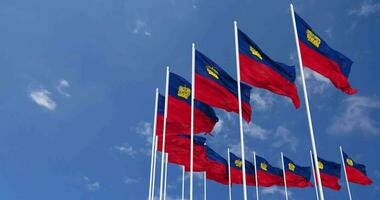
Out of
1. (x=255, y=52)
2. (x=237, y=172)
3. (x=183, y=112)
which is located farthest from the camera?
(x=237, y=172)

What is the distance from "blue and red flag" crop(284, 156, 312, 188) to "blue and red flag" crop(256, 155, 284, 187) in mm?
765

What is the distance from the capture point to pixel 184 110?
785 inches

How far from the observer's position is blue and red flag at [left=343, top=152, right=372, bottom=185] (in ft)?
103

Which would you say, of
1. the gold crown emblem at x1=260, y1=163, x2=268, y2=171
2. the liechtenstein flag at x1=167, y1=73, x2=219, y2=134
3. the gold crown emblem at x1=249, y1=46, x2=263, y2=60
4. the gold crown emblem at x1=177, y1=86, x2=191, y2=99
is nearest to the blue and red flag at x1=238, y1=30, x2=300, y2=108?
the gold crown emblem at x1=249, y1=46, x2=263, y2=60

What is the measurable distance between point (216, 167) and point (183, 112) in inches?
400

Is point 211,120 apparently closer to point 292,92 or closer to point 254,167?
point 292,92

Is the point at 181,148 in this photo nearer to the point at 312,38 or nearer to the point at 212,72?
the point at 212,72

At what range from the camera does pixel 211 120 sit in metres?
18.1

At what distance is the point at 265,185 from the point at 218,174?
5485 mm

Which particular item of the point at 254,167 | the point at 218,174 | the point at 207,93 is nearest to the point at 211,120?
the point at 207,93

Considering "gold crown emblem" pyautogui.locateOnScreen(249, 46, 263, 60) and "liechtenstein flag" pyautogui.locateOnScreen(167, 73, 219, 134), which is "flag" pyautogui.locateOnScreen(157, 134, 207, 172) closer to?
"liechtenstein flag" pyautogui.locateOnScreen(167, 73, 219, 134)

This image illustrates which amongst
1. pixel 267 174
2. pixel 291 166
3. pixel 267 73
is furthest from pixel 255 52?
pixel 291 166

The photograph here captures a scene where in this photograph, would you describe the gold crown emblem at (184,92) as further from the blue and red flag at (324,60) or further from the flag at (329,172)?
the flag at (329,172)

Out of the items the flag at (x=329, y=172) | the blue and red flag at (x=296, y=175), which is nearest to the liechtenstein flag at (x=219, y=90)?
the blue and red flag at (x=296, y=175)
